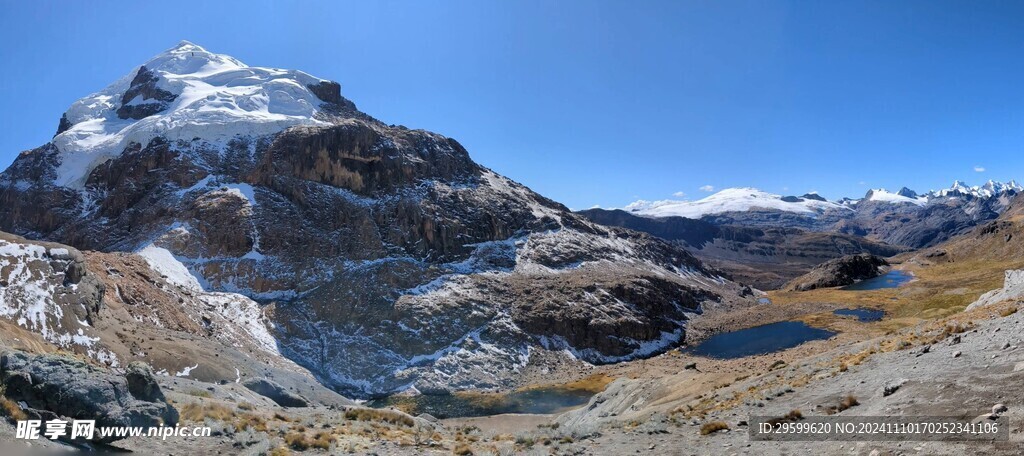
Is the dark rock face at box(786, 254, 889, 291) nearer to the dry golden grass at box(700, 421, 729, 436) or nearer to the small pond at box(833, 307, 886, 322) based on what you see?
the small pond at box(833, 307, 886, 322)

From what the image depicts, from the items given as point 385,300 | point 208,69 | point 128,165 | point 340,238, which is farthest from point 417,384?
point 208,69

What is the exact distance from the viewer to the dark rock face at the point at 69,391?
1129 centimetres

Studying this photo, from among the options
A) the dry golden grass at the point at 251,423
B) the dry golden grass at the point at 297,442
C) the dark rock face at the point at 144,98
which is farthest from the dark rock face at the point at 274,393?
the dark rock face at the point at 144,98

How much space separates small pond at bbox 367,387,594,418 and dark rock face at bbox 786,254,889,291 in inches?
4964

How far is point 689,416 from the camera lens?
61.2ft

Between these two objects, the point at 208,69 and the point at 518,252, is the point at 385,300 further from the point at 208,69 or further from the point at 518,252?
the point at 208,69

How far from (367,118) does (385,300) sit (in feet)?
232

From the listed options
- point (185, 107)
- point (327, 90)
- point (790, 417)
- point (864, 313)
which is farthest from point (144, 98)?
point (864, 313)

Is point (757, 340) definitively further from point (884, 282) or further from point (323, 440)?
point (884, 282)

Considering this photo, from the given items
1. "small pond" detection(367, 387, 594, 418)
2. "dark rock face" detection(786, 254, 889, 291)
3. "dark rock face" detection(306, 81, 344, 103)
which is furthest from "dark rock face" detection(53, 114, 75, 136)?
"dark rock face" detection(786, 254, 889, 291)

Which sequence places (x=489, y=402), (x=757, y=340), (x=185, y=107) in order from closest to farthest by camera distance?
(x=489, y=402)
(x=757, y=340)
(x=185, y=107)

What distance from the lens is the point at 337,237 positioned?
85.6 metres

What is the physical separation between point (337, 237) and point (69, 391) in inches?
3010

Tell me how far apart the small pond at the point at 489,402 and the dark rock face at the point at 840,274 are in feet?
414
